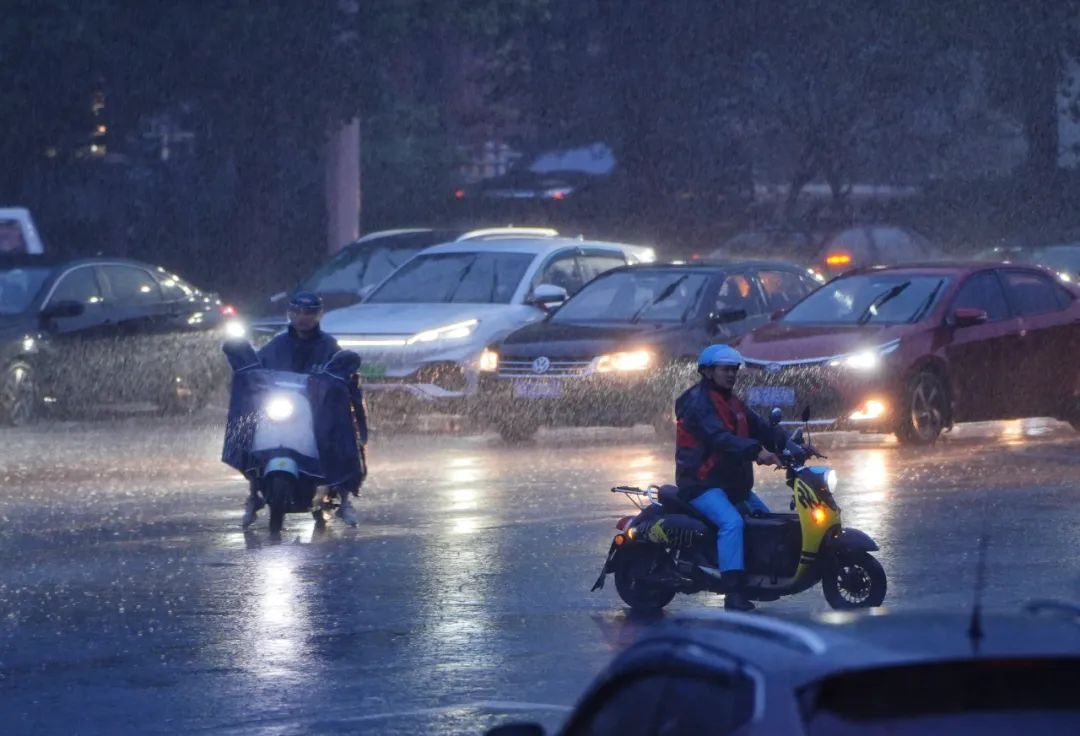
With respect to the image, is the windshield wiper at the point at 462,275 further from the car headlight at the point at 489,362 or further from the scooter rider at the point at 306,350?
the scooter rider at the point at 306,350

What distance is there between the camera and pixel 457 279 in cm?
2152

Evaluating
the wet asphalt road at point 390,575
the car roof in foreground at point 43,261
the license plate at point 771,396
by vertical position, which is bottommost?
the wet asphalt road at point 390,575

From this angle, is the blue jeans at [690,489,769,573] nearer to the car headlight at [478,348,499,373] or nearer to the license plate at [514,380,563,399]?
the license plate at [514,380,563,399]

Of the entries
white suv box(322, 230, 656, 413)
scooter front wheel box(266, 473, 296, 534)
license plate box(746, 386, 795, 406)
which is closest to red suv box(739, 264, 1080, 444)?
license plate box(746, 386, 795, 406)

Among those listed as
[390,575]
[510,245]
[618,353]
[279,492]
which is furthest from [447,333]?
[390,575]

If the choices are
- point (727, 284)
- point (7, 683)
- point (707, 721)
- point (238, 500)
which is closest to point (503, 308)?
point (727, 284)

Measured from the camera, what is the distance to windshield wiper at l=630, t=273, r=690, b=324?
1967cm

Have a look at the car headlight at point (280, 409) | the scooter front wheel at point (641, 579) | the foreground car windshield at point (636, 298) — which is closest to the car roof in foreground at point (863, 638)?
the scooter front wheel at point (641, 579)

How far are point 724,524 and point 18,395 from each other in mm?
12281

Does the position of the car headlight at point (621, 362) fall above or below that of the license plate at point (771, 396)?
above

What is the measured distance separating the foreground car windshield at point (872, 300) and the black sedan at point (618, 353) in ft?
2.22

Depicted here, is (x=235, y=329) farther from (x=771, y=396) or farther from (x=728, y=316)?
(x=771, y=396)

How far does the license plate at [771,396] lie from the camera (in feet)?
58.1

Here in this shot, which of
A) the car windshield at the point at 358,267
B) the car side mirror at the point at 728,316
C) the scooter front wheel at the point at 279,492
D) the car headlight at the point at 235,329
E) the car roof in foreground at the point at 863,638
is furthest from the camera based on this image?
the car windshield at the point at 358,267
